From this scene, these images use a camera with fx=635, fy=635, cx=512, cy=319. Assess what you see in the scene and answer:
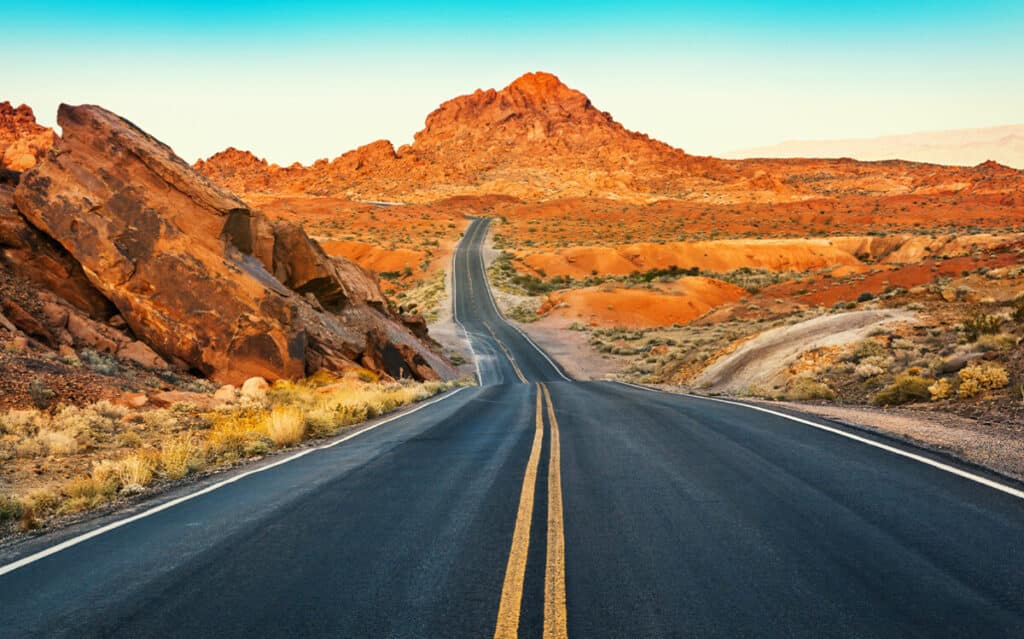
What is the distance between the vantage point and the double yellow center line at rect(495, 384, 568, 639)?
12.2 ft

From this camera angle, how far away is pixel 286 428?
462 inches

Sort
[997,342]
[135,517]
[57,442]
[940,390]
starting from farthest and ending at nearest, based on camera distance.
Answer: [997,342]
[940,390]
[57,442]
[135,517]

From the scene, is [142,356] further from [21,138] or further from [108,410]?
[21,138]

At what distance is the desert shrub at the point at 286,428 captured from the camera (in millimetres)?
11539

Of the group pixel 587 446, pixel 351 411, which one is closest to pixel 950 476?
pixel 587 446

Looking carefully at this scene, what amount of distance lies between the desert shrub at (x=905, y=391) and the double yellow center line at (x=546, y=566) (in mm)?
9416

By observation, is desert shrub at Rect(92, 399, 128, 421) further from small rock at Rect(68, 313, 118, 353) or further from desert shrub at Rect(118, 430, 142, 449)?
small rock at Rect(68, 313, 118, 353)

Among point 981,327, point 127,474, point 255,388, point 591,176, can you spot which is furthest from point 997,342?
point 591,176

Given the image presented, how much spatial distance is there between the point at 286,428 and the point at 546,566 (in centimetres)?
841

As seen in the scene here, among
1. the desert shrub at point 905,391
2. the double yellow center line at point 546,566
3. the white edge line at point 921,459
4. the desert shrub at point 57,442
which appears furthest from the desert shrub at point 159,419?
the desert shrub at point 905,391

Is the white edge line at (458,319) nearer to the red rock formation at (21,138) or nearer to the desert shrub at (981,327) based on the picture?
the desert shrub at (981,327)

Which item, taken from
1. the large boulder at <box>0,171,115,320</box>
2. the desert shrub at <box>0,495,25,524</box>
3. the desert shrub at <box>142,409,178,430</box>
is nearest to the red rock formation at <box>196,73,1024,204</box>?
the large boulder at <box>0,171,115,320</box>

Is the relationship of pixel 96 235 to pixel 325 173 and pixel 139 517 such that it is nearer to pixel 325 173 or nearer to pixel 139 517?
pixel 139 517

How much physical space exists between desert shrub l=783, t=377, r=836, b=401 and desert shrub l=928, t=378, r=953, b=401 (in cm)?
309
